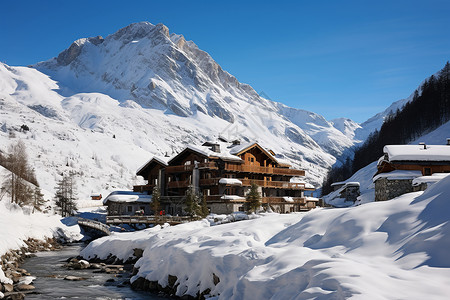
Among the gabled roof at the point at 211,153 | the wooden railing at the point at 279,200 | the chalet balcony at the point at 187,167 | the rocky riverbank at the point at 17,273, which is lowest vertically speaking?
the rocky riverbank at the point at 17,273

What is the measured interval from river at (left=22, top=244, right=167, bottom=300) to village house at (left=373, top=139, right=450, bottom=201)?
25.6 m

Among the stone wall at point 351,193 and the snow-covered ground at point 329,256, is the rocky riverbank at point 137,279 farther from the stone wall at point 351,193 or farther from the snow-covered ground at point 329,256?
the stone wall at point 351,193

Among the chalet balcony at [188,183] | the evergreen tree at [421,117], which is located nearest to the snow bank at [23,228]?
the chalet balcony at [188,183]

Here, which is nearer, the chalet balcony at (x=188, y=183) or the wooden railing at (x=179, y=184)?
the chalet balcony at (x=188, y=183)

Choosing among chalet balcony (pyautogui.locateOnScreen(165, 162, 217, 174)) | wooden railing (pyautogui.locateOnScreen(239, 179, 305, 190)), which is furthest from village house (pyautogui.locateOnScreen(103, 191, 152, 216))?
wooden railing (pyautogui.locateOnScreen(239, 179, 305, 190))

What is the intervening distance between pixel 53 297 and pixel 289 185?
157 feet

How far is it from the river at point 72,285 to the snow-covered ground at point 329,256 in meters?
1.89

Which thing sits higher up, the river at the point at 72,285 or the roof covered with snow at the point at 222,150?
the roof covered with snow at the point at 222,150

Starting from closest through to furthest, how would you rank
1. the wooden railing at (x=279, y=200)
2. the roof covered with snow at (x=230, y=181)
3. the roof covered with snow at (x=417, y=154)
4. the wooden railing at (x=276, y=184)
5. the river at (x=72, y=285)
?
1. the river at (x=72, y=285)
2. the roof covered with snow at (x=417, y=154)
3. the roof covered with snow at (x=230, y=181)
4. the wooden railing at (x=279, y=200)
5. the wooden railing at (x=276, y=184)

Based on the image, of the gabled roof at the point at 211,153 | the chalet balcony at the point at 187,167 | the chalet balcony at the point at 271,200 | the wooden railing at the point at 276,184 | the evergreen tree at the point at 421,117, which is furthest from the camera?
the evergreen tree at the point at 421,117

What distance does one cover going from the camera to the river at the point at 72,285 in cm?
2389

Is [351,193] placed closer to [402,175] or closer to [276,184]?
[276,184]

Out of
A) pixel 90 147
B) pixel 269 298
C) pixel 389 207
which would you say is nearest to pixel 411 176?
pixel 389 207

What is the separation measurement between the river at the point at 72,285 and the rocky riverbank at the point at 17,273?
558 mm
